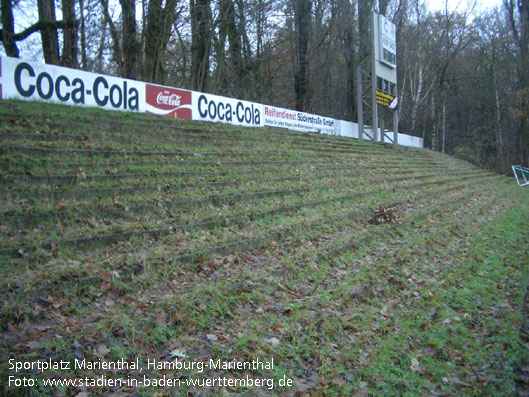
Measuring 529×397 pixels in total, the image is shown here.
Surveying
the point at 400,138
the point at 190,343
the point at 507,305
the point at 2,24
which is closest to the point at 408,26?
Result: the point at 400,138

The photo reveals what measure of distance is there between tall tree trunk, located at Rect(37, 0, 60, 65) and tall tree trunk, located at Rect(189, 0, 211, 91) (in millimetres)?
7039

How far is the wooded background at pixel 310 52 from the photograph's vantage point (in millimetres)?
20031

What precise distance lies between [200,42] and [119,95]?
11625mm

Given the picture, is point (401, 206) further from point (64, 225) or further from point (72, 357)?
point (72, 357)

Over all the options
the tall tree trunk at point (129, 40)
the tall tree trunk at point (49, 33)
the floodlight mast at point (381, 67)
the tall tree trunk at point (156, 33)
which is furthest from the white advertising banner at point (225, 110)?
the floodlight mast at point (381, 67)

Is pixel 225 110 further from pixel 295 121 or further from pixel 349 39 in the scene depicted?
pixel 349 39

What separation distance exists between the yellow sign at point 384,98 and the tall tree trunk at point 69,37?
677 inches

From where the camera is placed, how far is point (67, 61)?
750 inches

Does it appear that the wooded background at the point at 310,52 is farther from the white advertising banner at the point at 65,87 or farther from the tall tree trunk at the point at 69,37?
the white advertising banner at the point at 65,87

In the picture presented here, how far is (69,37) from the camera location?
60.7 feet

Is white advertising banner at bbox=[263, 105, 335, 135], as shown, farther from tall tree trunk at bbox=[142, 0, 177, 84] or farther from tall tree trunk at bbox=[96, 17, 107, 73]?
tall tree trunk at bbox=[96, 17, 107, 73]

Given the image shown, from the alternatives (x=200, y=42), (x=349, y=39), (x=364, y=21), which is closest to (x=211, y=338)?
(x=200, y=42)

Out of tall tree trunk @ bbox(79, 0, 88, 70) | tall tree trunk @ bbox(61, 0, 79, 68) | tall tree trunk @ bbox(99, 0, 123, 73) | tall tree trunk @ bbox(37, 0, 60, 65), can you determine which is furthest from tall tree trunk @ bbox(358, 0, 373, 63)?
tall tree trunk @ bbox(37, 0, 60, 65)

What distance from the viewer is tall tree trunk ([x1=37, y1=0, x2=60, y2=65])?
680 inches
